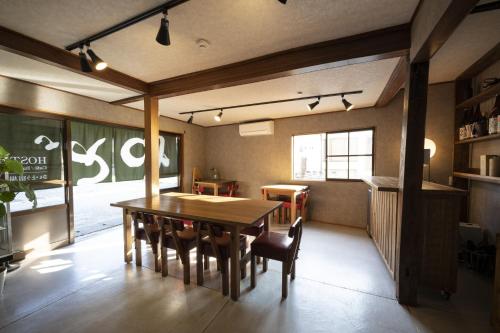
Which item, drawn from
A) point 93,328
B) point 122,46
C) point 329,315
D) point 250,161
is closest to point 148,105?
point 122,46

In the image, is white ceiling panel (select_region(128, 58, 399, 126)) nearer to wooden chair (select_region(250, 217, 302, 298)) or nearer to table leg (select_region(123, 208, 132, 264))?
wooden chair (select_region(250, 217, 302, 298))

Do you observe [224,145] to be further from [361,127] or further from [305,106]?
[361,127]

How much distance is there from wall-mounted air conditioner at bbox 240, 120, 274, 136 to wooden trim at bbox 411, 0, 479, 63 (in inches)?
132

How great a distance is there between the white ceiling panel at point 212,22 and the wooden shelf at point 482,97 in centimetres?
142

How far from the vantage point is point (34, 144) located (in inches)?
114

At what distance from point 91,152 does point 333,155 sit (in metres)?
4.61

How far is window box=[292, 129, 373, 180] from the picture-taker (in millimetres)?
4145

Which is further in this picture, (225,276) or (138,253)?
(138,253)

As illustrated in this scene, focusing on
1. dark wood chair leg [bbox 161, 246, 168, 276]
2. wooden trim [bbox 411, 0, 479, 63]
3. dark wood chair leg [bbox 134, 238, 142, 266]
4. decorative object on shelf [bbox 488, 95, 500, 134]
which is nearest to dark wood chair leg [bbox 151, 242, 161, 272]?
dark wood chair leg [bbox 161, 246, 168, 276]

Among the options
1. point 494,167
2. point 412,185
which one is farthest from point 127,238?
point 494,167

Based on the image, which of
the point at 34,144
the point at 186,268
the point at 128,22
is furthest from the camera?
the point at 34,144

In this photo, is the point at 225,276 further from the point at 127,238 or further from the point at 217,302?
the point at 127,238

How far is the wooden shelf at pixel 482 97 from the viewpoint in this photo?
2.12m

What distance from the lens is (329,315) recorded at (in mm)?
1756
